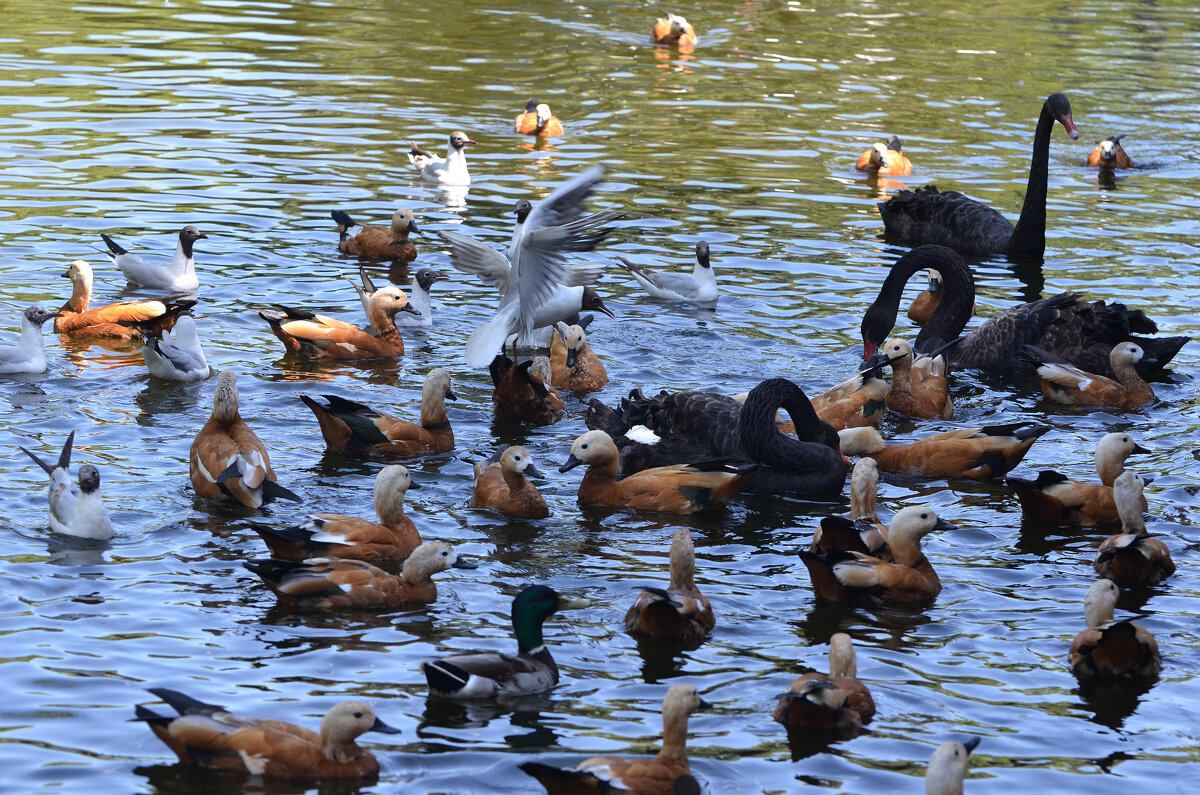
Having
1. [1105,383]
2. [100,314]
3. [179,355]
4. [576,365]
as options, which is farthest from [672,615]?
[100,314]

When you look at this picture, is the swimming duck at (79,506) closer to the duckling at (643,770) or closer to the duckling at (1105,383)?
the duckling at (643,770)

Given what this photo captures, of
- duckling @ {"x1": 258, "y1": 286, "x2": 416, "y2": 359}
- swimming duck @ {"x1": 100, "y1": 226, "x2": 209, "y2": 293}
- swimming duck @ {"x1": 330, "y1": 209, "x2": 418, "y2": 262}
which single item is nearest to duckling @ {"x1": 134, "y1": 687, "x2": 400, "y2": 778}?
duckling @ {"x1": 258, "y1": 286, "x2": 416, "y2": 359}

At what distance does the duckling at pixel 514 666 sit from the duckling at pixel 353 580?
3.54 feet

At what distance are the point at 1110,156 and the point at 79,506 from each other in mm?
18719

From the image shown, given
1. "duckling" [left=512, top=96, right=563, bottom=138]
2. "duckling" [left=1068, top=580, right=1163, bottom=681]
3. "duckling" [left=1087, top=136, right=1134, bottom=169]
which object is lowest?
"duckling" [left=1068, top=580, right=1163, bottom=681]

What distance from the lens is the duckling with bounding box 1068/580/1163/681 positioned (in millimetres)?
8664

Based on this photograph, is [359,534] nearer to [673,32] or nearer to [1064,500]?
[1064,500]

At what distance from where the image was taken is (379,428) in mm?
12320

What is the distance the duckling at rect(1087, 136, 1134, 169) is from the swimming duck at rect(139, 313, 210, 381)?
1585 centimetres

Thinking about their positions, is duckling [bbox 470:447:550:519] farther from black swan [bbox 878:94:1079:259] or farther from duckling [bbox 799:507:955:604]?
black swan [bbox 878:94:1079:259]

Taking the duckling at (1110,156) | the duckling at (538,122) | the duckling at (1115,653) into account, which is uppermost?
the duckling at (538,122)

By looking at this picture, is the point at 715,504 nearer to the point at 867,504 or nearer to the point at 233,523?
the point at 867,504

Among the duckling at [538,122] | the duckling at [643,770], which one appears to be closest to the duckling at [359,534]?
the duckling at [643,770]

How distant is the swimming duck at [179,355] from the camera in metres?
13.8
